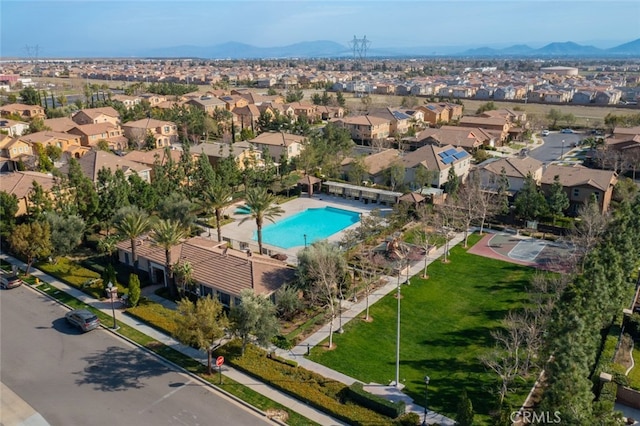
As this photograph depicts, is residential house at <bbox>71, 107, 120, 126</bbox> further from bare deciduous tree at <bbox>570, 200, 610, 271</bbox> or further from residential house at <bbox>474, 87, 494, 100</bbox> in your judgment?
residential house at <bbox>474, 87, 494, 100</bbox>

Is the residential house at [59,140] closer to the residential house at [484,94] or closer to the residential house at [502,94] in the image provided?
the residential house at [484,94]

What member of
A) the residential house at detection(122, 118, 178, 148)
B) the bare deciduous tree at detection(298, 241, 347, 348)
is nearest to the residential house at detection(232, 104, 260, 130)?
the residential house at detection(122, 118, 178, 148)

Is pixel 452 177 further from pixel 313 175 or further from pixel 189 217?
pixel 189 217

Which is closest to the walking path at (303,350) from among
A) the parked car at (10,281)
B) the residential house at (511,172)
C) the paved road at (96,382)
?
the parked car at (10,281)

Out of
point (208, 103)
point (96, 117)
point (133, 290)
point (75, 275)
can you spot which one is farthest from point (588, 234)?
point (208, 103)

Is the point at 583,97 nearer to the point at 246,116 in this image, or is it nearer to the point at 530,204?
the point at 246,116

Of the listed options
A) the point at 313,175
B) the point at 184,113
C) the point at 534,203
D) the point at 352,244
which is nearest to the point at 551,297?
the point at 352,244
